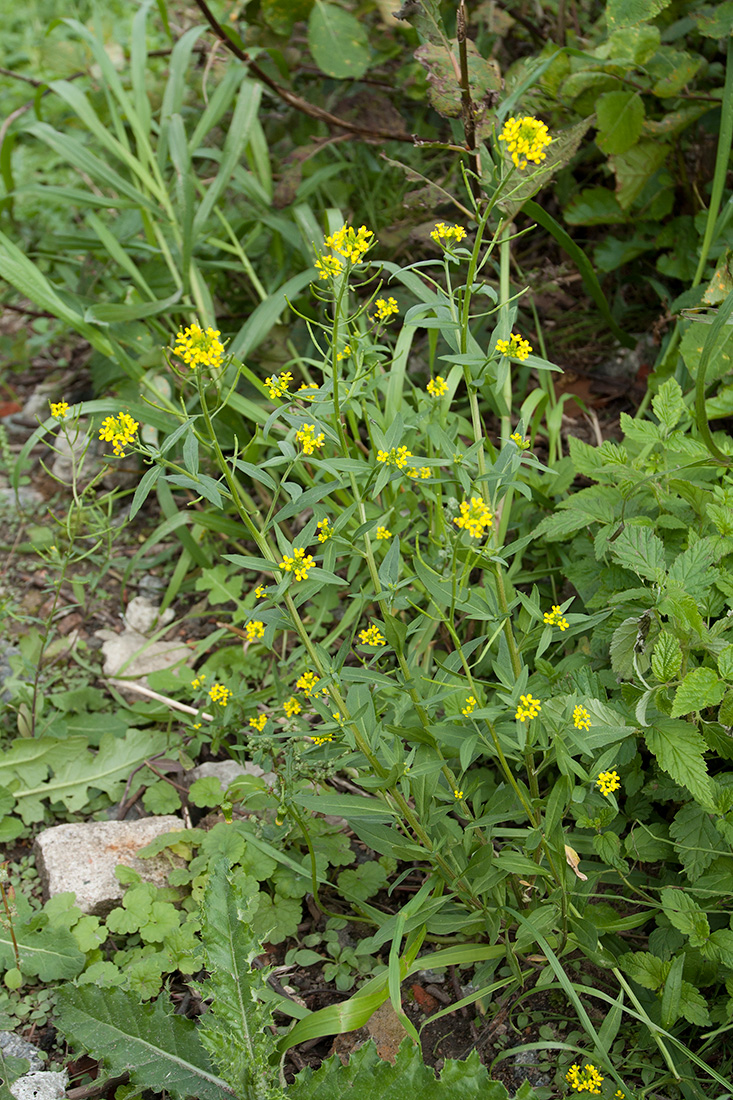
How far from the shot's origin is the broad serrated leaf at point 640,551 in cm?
166

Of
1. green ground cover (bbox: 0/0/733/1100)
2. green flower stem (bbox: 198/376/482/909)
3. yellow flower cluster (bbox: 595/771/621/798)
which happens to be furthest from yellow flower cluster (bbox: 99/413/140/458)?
yellow flower cluster (bbox: 595/771/621/798)

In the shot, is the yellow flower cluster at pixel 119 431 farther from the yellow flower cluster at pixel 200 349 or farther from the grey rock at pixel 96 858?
the grey rock at pixel 96 858

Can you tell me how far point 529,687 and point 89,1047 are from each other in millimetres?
1010

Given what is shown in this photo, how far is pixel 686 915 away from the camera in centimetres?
152

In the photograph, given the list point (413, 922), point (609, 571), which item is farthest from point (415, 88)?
point (413, 922)

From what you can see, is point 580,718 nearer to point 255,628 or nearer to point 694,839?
point 694,839

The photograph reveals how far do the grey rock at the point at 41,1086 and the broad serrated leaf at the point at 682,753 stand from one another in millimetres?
1235

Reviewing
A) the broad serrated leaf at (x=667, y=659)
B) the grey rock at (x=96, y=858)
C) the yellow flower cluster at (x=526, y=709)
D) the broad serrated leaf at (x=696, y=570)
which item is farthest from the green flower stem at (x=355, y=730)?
the grey rock at (x=96, y=858)

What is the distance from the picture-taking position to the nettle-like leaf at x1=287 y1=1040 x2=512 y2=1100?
4.38 ft

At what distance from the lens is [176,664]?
2.35 m

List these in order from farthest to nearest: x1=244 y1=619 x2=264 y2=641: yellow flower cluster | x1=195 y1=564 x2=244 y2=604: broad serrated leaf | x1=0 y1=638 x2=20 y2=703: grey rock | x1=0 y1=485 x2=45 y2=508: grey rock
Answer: x1=0 y1=485 x2=45 y2=508: grey rock, x1=195 y1=564 x2=244 y2=604: broad serrated leaf, x1=0 y1=638 x2=20 y2=703: grey rock, x1=244 y1=619 x2=264 y2=641: yellow flower cluster

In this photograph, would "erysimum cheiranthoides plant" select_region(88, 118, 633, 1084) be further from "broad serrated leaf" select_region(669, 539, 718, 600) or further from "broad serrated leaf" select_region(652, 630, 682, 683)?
"broad serrated leaf" select_region(669, 539, 718, 600)

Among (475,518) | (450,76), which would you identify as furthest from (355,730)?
(450,76)

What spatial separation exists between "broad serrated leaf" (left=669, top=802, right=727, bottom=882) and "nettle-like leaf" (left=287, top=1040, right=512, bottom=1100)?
0.48m
